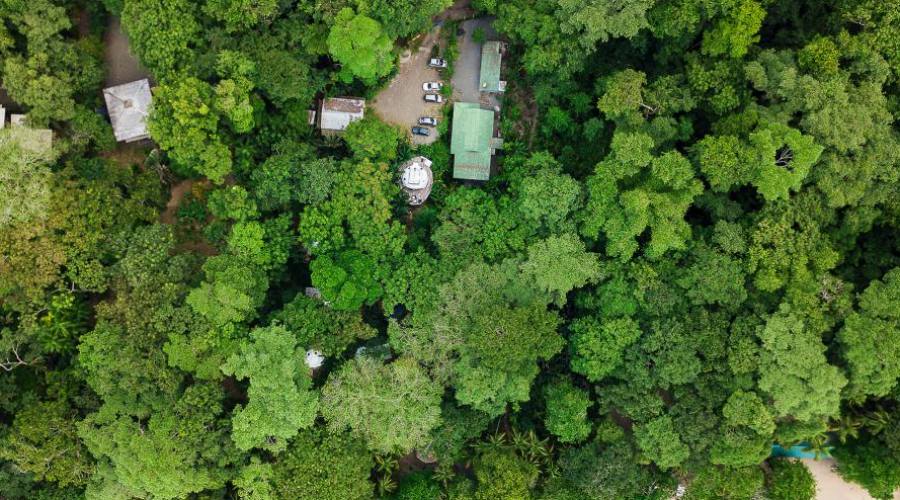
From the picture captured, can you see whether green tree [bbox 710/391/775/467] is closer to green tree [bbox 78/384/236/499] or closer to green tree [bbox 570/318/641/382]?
green tree [bbox 570/318/641/382]

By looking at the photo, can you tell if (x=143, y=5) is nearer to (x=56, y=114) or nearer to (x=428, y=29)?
(x=56, y=114)

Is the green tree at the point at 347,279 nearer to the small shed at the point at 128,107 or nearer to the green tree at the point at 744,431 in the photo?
the small shed at the point at 128,107

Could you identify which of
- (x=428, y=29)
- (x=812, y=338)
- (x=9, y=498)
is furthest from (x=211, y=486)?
(x=812, y=338)

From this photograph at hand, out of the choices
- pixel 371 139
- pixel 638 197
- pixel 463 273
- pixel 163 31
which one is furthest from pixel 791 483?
pixel 163 31

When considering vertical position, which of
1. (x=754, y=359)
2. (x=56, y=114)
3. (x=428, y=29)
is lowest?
(x=754, y=359)

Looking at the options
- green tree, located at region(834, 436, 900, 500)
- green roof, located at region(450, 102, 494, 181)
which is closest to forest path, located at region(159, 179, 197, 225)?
green roof, located at region(450, 102, 494, 181)
